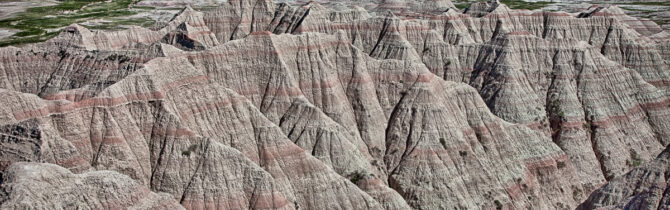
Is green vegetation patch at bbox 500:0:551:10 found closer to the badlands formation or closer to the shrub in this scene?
the badlands formation

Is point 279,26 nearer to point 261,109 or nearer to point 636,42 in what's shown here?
point 261,109

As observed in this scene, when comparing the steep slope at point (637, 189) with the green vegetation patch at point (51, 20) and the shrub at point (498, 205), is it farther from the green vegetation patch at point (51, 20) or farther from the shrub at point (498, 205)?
the green vegetation patch at point (51, 20)

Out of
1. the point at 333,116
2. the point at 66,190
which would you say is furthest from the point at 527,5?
the point at 66,190

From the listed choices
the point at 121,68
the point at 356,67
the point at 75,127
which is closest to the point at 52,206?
the point at 75,127

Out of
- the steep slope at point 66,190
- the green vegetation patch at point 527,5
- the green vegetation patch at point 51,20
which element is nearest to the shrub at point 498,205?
the steep slope at point 66,190

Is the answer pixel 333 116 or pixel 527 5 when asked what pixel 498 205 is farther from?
pixel 527 5

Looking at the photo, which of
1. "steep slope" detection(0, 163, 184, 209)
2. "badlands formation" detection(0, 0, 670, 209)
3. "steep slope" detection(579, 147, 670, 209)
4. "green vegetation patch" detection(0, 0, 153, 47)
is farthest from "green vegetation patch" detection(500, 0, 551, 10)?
"steep slope" detection(0, 163, 184, 209)
